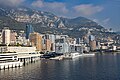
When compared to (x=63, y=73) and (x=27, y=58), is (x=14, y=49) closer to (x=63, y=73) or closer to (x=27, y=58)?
(x=27, y=58)

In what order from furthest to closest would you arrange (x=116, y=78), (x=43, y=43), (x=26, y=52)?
1. (x=43, y=43)
2. (x=26, y=52)
3. (x=116, y=78)

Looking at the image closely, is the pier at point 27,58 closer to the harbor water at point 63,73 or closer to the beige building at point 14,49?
the beige building at point 14,49

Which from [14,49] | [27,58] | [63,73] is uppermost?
[14,49]

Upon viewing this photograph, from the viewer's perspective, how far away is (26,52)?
335ft

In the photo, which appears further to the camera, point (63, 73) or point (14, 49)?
point (14, 49)

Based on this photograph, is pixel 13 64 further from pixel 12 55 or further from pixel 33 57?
pixel 33 57

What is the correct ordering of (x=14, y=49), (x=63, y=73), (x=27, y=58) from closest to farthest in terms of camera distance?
(x=63, y=73) < (x=14, y=49) < (x=27, y=58)

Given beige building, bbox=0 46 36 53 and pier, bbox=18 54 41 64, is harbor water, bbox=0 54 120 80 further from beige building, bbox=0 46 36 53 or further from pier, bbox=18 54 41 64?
beige building, bbox=0 46 36 53

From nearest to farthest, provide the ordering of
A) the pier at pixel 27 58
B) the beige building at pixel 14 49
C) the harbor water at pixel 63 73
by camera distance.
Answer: the harbor water at pixel 63 73 → the beige building at pixel 14 49 → the pier at pixel 27 58

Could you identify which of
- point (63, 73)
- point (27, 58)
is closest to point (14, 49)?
point (27, 58)

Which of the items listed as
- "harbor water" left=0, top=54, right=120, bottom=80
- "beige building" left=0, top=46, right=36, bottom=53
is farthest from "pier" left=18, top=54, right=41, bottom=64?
"harbor water" left=0, top=54, right=120, bottom=80

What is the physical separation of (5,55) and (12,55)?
4043 mm

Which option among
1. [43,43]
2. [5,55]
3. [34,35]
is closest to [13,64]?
[5,55]

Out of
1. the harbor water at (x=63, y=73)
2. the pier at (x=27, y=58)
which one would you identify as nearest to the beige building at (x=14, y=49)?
the pier at (x=27, y=58)
